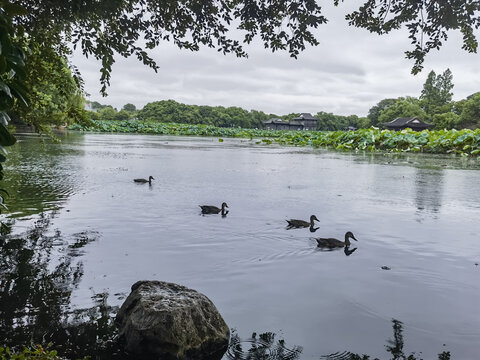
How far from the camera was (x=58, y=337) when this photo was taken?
4.19 meters

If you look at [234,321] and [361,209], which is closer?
[234,321]

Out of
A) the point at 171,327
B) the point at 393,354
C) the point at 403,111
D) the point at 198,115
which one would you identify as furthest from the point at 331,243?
the point at 198,115

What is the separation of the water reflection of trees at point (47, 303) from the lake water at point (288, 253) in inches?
4.3

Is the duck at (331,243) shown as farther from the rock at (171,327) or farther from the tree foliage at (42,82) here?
the tree foliage at (42,82)

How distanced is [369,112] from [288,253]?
11070 cm

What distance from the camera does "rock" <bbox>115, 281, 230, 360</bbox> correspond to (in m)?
3.90

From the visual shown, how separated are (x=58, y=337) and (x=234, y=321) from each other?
1935 millimetres

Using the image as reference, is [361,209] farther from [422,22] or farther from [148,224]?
[422,22]

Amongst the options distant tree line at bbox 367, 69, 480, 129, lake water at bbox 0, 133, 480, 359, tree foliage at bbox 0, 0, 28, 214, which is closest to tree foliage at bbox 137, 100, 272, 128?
distant tree line at bbox 367, 69, 480, 129

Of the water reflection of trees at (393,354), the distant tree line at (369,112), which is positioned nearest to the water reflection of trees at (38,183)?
the water reflection of trees at (393,354)

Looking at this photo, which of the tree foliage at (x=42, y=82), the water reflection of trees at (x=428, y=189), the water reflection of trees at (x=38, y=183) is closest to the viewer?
the tree foliage at (x=42, y=82)

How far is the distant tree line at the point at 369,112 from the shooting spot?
70.2 metres

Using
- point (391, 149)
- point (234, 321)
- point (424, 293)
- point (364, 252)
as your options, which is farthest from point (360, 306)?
point (391, 149)

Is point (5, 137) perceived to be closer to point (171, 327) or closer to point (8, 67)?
point (8, 67)
